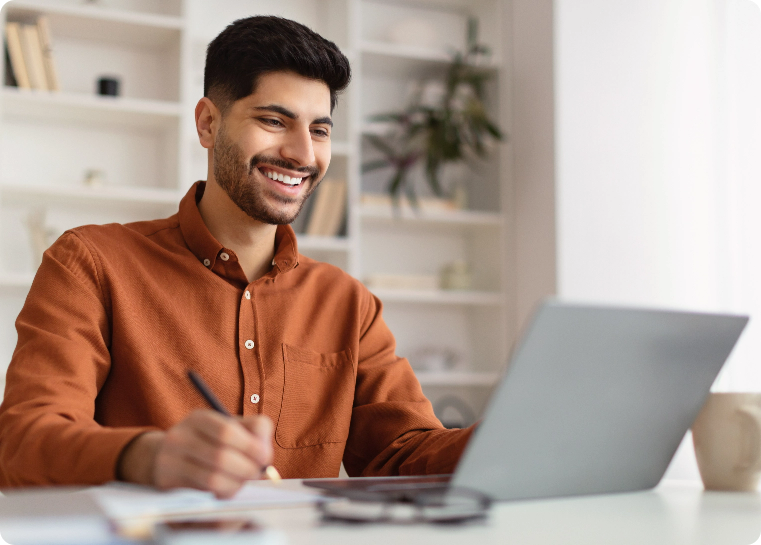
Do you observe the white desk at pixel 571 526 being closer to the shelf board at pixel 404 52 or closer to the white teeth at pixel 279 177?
the white teeth at pixel 279 177

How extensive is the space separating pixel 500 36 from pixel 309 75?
2356mm

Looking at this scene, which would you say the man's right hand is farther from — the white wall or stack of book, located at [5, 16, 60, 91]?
the white wall

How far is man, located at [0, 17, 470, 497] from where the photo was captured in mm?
1145

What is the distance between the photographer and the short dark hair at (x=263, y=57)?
4.63 feet

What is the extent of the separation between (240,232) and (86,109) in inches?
68.2

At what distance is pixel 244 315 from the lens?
1346 mm

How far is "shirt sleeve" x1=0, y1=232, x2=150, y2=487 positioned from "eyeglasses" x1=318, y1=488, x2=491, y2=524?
10.3 inches

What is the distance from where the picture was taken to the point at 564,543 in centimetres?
57

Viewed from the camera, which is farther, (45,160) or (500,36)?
(500,36)

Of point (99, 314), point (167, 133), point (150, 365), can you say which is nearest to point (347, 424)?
point (150, 365)

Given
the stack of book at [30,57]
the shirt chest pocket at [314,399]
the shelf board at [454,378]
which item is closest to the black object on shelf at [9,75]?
the stack of book at [30,57]

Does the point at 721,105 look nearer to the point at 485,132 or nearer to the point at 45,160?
the point at 485,132

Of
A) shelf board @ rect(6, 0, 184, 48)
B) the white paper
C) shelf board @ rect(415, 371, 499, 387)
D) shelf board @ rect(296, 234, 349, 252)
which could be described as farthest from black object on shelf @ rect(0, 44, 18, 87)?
the white paper

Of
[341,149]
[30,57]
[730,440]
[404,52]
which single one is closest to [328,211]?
[341,149]
